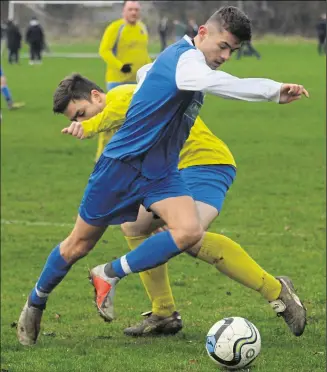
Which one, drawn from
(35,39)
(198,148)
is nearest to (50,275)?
(198,148)

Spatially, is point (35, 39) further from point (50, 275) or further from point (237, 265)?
point (237, 265)

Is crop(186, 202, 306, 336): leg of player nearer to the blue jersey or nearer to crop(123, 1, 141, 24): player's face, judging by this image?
the blue jersey

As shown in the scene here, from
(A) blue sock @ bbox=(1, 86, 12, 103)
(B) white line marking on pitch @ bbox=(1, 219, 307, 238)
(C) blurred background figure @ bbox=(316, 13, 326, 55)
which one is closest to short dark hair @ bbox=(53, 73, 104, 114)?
(B) white line marking on pitch @ bbox=(1, 219, 307, 238)

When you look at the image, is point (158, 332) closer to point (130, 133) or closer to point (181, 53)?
point (130, 133)

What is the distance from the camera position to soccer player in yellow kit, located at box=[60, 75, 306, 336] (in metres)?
5.98

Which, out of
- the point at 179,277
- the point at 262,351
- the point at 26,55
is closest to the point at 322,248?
the point at 179,277

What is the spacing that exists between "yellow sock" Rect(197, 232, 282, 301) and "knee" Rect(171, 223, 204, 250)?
515mm

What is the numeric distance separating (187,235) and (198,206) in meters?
0.60

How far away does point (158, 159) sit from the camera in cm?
565

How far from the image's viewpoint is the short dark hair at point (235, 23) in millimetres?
5379

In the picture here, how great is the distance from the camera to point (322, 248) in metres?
10.1

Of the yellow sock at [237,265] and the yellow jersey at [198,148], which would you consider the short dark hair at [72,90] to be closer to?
the yellow jersey at [198,148]

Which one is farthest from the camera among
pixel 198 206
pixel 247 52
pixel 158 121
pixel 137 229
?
pixel 247 52

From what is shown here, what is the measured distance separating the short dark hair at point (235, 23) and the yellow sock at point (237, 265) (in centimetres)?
135
